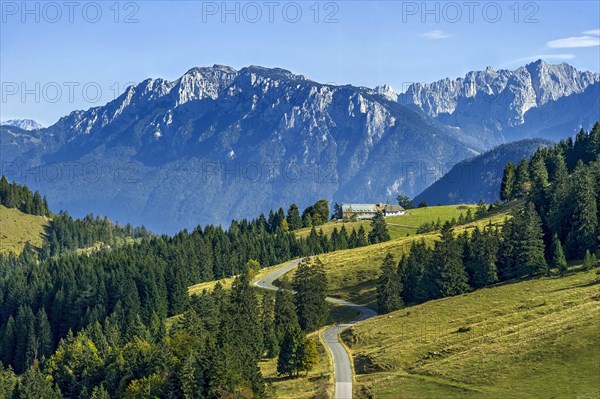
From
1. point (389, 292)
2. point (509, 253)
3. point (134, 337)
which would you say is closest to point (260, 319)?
point (134, 337)

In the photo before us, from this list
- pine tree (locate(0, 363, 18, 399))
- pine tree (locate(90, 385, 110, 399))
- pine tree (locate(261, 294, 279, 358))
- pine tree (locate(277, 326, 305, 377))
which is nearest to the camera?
pine tree (locate(277, 326, 305, 377))

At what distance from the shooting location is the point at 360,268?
15388 cm

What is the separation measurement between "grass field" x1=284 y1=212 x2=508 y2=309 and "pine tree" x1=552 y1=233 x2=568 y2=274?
30631mm

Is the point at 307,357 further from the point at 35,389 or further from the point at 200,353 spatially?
the point at 35,389

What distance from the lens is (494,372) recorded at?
7088 centimetres

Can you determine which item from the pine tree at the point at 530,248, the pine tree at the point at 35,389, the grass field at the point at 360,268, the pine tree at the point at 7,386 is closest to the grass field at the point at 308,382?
the pine tree at the point at 35,389

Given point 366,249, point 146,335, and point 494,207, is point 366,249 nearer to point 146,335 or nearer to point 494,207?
point 494,207

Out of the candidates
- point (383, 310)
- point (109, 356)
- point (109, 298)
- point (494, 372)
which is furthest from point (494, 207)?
point (494, 372)

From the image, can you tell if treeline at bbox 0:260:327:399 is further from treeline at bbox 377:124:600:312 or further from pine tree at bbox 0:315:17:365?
pine tree at bbox 0:315:17:365

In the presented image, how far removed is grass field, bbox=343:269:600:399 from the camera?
221 feet

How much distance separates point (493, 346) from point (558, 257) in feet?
133

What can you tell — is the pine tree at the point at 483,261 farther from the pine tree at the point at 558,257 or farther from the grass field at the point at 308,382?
the grass field at the point at 308,382

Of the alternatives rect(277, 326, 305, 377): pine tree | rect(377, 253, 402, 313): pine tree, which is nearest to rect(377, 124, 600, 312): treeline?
rect(377, 253, 402, 313): pine tree

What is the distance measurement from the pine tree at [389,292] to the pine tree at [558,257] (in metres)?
23.6
